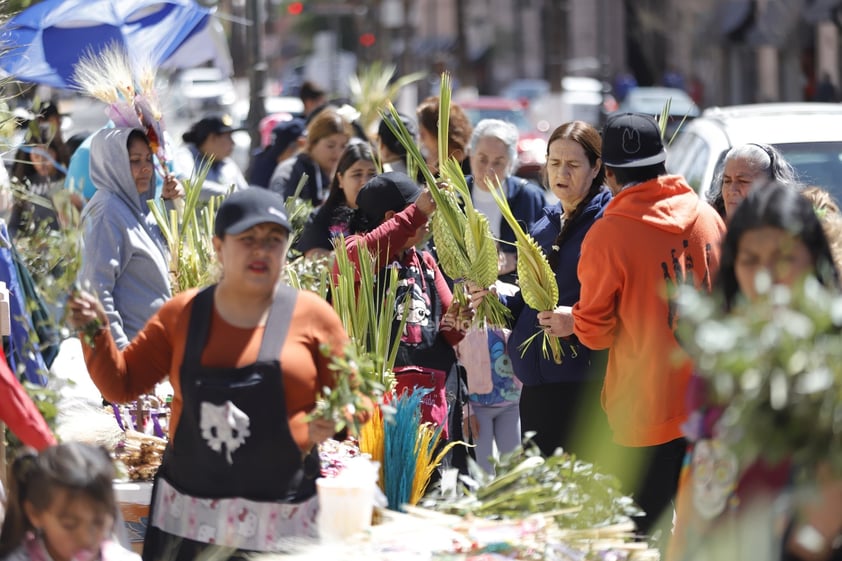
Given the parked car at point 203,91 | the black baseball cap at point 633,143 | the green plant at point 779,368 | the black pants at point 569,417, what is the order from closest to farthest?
the green plant at point 779,368 → the black baseball cap at point 633,143 → the black pants at point 569,417 → the parked car at point 203,91

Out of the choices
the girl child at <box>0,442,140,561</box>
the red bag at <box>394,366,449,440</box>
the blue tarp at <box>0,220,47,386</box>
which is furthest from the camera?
the red bag at <box>394,366,449,440</box>

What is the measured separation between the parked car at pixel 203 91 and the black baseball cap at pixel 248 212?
88.7 ft

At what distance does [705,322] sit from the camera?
295 cm

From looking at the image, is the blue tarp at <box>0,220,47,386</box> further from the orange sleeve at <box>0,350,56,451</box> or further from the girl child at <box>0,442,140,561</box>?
the girl child at <box>0,442,140,561</box>

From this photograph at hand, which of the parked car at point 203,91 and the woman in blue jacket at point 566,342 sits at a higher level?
the woman in blue jacket at point 566,342

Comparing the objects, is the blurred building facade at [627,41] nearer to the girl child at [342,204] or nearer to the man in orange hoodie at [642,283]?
the girl child at [342,204]

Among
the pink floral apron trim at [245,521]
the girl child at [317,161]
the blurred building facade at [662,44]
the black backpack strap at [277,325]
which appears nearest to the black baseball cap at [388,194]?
the black backpack strap at [277,325]

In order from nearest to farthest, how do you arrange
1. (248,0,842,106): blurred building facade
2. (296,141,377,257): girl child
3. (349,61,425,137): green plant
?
(296,141,377,257): girl child
(349,61,425,137): green plant
(248,0,842,106): blurred building facade

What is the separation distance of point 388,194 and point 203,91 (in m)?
35.0

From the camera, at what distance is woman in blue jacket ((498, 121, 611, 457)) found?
5359mm

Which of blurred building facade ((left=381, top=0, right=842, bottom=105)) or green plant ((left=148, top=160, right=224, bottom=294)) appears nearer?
green plant ((left=148, top=160, right=224, bottom=294))

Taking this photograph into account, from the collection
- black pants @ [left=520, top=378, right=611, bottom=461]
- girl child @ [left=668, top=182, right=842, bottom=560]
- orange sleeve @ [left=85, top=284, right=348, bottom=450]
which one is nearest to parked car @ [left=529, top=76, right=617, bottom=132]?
black pants @ [left=520, top=378, right=611, bottom=461]

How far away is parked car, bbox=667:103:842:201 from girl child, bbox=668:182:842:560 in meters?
3.43

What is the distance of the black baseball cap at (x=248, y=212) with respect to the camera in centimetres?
377
